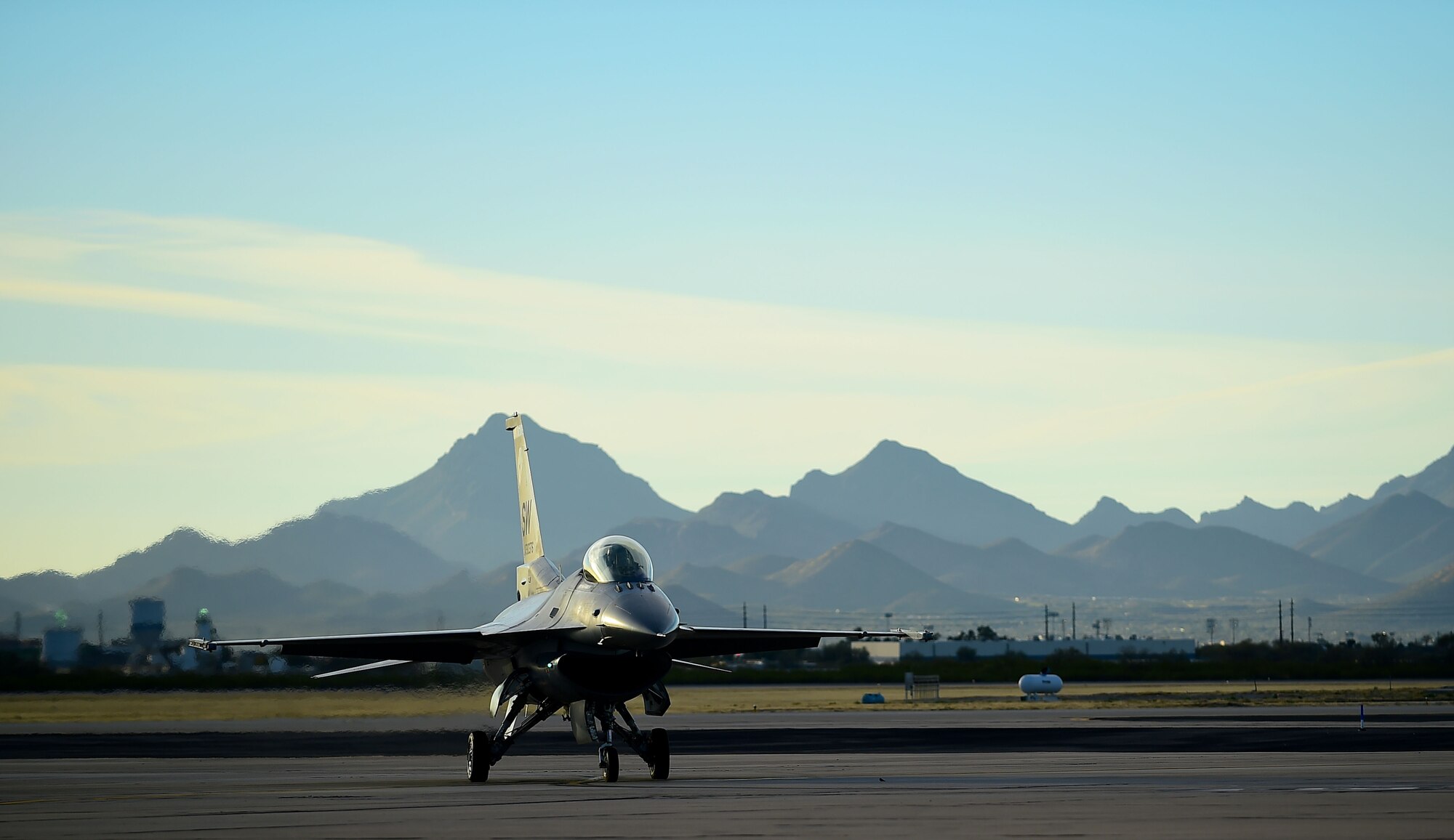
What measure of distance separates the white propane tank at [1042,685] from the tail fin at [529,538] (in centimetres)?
4454

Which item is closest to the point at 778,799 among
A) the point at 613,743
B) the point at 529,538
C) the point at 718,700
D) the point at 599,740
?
the point at 599,740

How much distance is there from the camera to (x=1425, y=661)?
133 metres

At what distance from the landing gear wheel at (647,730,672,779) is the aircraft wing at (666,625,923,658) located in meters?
1.71

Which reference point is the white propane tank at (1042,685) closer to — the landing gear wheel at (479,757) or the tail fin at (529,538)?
the tail fin at (529,538)

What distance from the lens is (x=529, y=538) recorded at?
1374 inches

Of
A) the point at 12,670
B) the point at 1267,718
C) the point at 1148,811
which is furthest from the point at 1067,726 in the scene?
the point at 12,670

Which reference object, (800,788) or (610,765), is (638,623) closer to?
(610,765)

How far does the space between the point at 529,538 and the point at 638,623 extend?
10087 mm

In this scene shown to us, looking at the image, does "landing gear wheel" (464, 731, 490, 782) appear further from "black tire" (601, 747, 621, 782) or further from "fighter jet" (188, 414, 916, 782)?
"black tire" (601, 747, 621, 782)

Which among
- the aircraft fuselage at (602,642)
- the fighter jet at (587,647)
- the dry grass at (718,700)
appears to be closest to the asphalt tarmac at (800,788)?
the fighter jet at (587,647)

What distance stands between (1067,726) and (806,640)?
20881mm

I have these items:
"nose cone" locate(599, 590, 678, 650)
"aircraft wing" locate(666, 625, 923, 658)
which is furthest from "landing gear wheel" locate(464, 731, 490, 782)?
"aircraft wing" locate(666, 625, 923, 658)

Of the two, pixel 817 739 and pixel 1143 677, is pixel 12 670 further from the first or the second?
pixel 1143 677

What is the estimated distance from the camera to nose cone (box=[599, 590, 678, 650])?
2525 centimetres
